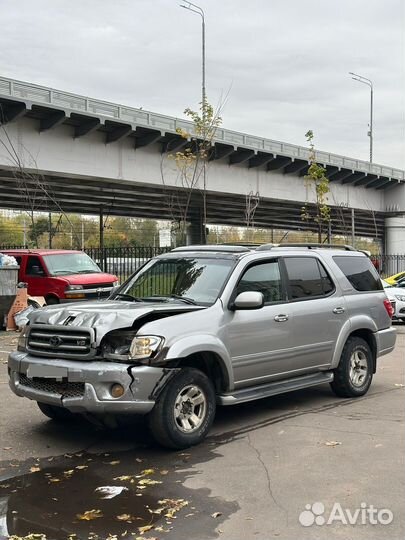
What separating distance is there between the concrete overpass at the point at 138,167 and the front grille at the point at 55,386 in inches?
704

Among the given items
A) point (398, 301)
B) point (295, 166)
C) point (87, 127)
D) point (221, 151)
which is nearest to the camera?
point (398, 301)

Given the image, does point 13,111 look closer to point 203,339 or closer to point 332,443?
point 203,339

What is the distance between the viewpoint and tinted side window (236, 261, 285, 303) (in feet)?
21.9

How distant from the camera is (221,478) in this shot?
496cm

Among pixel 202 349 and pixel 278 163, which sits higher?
pixel 278 163

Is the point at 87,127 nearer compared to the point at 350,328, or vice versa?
the point at 350,328

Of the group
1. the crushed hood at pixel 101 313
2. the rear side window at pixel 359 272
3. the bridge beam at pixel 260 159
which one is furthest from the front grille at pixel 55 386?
the bridge beam at pixel 260 159

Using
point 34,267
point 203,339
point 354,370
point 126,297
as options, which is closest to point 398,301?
point 34,267

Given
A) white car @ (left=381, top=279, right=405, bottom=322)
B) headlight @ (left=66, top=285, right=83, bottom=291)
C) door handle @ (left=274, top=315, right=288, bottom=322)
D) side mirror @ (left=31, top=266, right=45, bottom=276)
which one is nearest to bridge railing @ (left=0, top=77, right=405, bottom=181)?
side mirror @ (left=31, top=266, right=45, bottom=276)

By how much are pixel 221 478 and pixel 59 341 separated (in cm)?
193

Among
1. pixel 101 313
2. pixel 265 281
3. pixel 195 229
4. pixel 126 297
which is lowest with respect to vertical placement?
pixel 101 313

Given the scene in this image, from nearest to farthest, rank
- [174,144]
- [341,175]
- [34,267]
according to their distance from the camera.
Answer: [34,267]
[174,144]
[341,175]

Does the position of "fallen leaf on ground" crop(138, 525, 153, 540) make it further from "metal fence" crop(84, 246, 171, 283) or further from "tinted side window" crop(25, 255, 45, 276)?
"metal fence" crop(84, 246, 171, 283)

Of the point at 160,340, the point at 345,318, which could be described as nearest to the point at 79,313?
the point at 160,340
